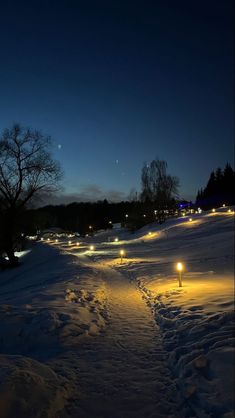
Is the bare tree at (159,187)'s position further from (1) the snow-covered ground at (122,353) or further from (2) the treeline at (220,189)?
(1) the snow-covered ground at (122,353)

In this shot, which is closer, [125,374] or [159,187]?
[125,374]

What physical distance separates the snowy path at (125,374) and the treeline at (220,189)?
220ft

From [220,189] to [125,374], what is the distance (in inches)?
3234

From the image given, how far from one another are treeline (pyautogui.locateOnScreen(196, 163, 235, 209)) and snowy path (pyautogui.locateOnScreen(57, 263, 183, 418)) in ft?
220

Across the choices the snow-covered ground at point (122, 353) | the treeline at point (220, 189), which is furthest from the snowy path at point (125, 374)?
the treeline at point (220, 189)

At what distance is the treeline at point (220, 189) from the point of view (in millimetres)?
77312

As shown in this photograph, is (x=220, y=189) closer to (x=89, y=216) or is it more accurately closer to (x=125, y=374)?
(x=89, y=216)

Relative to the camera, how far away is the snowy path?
530 centimetres

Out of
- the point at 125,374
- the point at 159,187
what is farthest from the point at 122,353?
the point at 159,187

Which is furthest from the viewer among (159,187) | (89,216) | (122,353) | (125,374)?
(89,216)

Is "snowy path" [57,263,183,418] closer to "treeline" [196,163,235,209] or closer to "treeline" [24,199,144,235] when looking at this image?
"treeline" [24,199,144,235]

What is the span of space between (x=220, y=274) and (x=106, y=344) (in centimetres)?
589

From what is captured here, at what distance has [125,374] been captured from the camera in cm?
646

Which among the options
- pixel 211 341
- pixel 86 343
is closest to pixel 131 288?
pixel 86 343
